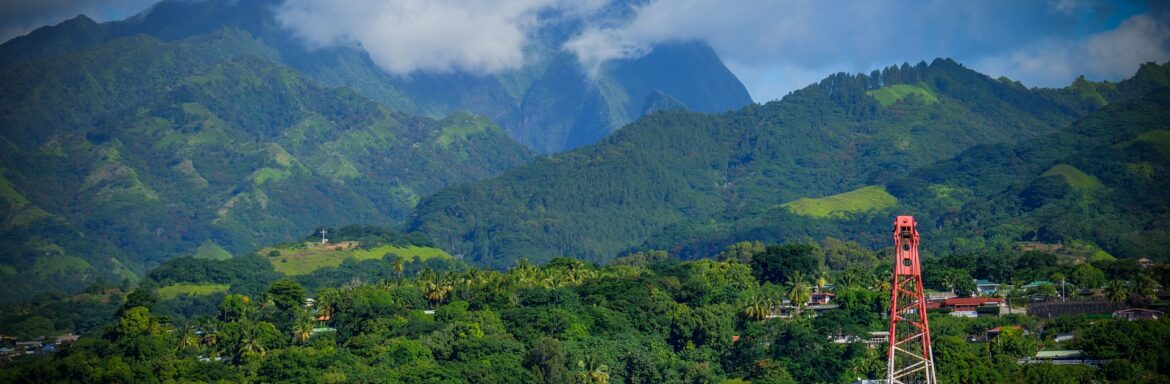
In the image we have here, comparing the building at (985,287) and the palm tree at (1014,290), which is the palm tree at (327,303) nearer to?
the building at (985,287)

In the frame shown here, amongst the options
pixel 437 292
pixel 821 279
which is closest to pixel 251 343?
pixel 437 292

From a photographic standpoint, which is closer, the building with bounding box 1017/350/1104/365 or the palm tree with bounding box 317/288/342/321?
the building with bounding box 1017/350/1104/365

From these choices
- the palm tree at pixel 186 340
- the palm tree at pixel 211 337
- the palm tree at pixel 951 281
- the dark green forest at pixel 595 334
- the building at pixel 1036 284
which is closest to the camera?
the dark green forest at pixel 595 334

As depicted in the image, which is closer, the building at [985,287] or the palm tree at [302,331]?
the palm tree at [302,331]

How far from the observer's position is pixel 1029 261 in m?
160

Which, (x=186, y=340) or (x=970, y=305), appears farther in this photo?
(x=970, y=305)

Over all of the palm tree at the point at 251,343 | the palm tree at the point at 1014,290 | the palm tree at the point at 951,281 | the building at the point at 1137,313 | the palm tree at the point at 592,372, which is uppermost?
the palm tree at the point at 951,281

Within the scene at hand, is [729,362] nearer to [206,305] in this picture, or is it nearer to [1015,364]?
[1015,364]

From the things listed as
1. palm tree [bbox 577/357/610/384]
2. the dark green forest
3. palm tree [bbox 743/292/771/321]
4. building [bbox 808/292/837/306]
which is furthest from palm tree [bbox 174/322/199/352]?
building [bbox 808/292/837/306]

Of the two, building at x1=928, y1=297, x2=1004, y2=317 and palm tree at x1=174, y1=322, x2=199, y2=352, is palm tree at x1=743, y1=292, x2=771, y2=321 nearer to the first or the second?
building at x1=928, y1=297, x2=1004, y2=317

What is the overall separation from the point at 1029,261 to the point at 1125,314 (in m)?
38.8

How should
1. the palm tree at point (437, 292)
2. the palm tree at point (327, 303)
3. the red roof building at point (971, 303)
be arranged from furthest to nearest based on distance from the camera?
1. the palm tree at point (437, 292)
2. the palm tree at point (327, 303)
3. the red roof building at point (971, 303)

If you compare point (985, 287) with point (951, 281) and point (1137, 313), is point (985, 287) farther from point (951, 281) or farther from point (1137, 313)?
point (1137, 313)

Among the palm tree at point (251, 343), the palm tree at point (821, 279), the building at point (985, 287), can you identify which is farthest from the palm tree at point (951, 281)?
the palm tree at point (251, 343)
